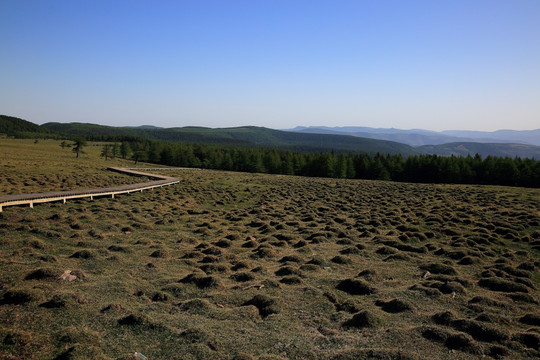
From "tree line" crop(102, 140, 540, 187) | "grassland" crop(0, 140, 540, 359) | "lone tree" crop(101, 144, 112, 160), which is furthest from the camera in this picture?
"lone tree" crop(101, 144, 112, 160)

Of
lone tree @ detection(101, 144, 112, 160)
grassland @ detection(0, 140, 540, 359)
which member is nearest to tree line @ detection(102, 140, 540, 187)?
lone tree @ detection(101, 144, 112, 160)

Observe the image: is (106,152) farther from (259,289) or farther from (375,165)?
(259,289)

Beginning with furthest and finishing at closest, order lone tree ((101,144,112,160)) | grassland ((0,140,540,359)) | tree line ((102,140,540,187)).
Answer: lone tree ((101,144,112,160)), tree line ((102,140,540,187)), grassland ((0,140,540,359))

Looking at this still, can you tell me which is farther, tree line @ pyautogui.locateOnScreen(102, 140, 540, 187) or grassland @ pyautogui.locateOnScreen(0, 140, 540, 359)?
tree line @ pyautogui.locateOnScreen(102, 140, 540, 187)

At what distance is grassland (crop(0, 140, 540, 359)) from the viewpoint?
9.41m

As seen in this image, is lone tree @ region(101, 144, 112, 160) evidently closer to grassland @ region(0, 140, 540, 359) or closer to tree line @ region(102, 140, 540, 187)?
tree line @ region(102, 140, 540, 187)

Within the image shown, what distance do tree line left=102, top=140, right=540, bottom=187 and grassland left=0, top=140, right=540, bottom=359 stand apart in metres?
62.1

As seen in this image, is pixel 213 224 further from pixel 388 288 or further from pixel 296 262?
pixel 388 288

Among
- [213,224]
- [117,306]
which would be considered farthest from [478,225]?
[117,306]

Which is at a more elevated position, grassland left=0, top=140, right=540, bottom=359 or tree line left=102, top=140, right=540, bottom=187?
grassland left=0, top=140, right=540, bottom=359

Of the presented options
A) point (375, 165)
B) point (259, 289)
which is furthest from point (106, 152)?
point (259, 289)

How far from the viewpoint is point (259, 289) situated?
1384 cm

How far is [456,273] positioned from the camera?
1692 centimetres

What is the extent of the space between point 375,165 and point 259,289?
90892 mm
